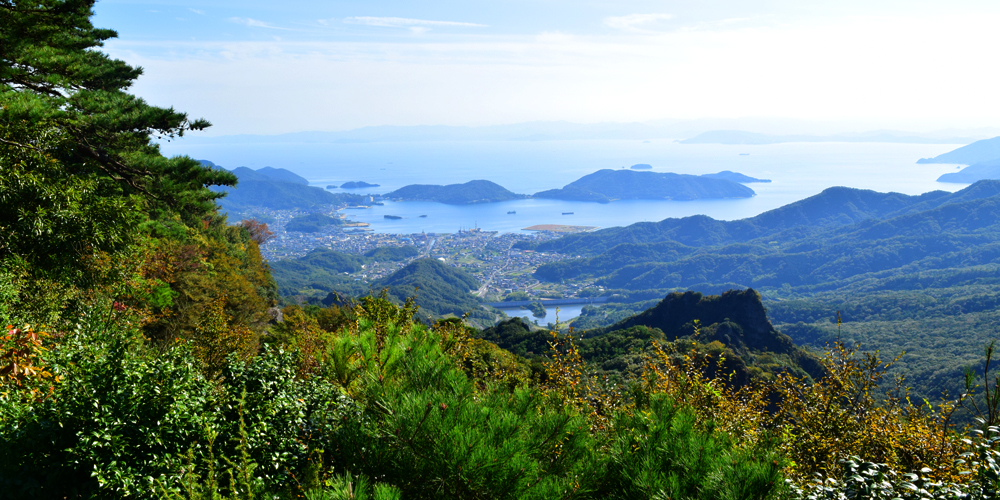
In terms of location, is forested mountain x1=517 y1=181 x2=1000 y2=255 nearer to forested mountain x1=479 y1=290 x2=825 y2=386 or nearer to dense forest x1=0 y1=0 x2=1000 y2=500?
forested mountain x1=479 y1=290 x2=825 y2=386

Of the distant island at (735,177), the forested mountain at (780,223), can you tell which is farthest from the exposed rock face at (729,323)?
the distant island at (735,177)

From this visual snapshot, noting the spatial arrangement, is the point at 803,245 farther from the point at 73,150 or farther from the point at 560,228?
the point at 73,150

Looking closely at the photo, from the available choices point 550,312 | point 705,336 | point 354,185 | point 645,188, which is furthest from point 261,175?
point 705,336

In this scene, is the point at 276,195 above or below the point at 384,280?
above

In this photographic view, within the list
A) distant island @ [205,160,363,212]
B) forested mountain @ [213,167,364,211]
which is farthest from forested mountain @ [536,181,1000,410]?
forested mountain @ [213,167,364,211]

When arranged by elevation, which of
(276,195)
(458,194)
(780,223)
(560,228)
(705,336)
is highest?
(458,194)

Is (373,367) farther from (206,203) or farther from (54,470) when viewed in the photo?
(206,203)
